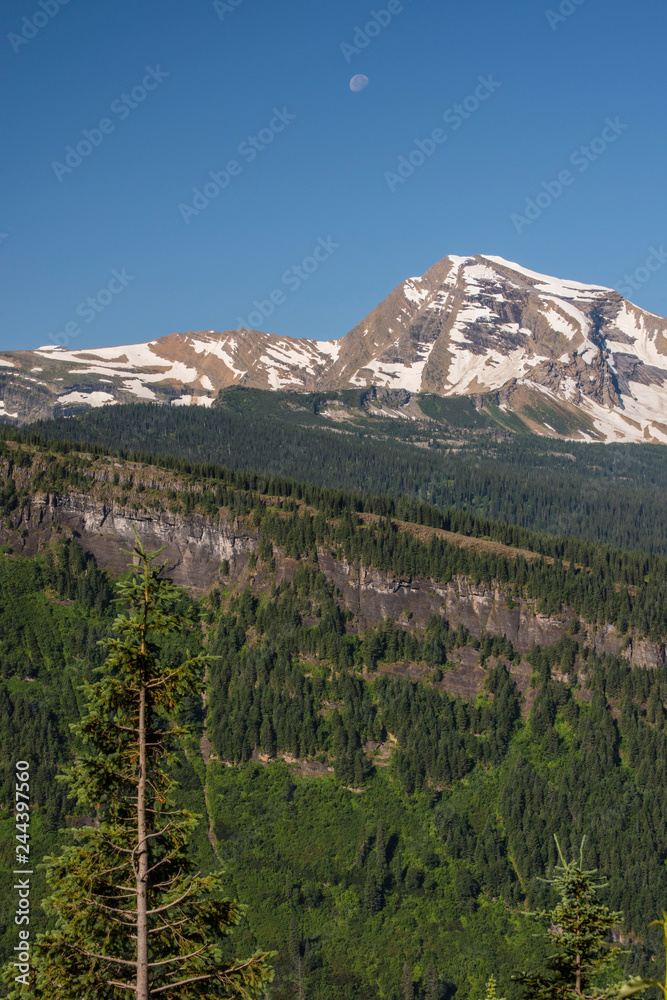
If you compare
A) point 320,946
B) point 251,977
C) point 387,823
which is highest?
point 251,977

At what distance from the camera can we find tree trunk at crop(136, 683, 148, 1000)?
24.9 metres

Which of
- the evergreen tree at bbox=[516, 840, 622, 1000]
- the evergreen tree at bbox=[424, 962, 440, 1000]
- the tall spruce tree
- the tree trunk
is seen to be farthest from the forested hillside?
the tree trunk

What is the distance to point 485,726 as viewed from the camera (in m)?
183

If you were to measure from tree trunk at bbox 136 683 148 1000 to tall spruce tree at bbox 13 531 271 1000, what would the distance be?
0.04 m

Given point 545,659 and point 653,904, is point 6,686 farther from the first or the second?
point 653,904

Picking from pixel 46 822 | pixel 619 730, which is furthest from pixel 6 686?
pixel 619 730

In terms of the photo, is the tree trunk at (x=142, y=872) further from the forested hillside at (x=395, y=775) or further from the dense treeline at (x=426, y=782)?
the dense treeline at (x=426, y=782)

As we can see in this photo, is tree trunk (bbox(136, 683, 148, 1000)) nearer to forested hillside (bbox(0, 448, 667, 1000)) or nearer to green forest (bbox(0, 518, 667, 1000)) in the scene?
green forest (bbox(0, 518, 667, 1000))

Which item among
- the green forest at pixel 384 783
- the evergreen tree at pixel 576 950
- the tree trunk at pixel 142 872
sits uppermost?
the tree trunk at pixel 142 872

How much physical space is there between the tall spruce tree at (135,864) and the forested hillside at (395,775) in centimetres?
12180

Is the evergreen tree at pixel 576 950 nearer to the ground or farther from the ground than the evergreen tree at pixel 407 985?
farther from the ground

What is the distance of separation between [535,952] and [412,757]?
143ft

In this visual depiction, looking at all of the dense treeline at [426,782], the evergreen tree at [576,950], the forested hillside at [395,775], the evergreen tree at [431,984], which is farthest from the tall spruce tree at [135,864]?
the dense treeline at [426,782]

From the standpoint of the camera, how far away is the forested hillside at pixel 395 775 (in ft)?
480
